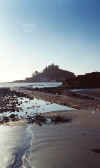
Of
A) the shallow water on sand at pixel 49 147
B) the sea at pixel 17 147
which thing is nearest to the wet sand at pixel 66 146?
the shallow water on sand at pixel 49 147

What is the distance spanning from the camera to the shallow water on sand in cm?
751

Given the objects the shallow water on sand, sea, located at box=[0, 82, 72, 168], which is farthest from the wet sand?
sea, located at box=[0, 82, 72, 168]

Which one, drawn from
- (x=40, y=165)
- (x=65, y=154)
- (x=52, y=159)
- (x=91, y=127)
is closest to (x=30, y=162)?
(x=40, y=165)

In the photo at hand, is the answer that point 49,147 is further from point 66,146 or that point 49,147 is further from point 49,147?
point 66,146

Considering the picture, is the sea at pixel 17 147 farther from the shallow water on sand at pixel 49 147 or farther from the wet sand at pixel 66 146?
the wet sand at pixel 66 146

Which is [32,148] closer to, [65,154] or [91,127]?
[65,154]

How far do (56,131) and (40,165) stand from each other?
4785mm

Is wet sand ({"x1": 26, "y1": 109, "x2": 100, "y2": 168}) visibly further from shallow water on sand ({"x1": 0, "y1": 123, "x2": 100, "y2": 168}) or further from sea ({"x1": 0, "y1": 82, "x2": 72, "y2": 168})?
sea ({"x1": 0, "y1": 82, "x2": 72, "y2": 168})

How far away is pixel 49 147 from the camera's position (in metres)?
9.19

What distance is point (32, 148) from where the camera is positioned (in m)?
9.09

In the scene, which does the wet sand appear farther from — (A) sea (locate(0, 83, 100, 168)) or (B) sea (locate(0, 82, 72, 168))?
(B) sea (locate(0, 82, 72, 168))

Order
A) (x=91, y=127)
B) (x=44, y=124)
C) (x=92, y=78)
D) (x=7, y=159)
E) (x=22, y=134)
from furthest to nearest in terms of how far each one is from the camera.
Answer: (x=92, y=78) < (x=44, y=124) < (x=91, y=127) < (x=22, y=134) < (x=7, y=159)

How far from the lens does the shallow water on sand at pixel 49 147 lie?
24.6 feet

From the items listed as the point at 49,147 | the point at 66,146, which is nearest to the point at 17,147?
the point at 49,147
